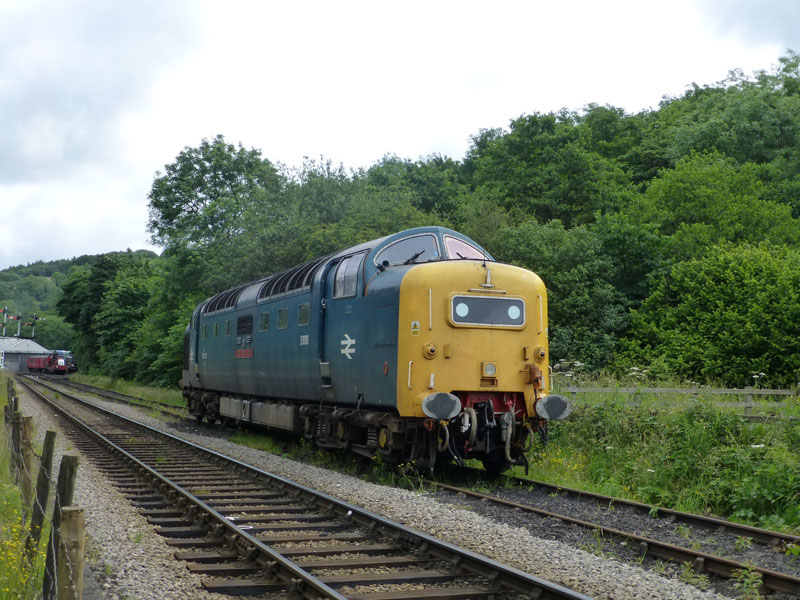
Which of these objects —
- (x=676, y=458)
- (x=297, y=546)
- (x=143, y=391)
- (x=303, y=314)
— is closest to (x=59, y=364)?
(x=143, y=391)

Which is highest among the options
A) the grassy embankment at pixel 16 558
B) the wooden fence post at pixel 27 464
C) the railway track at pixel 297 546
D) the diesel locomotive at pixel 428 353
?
the diesel locomotive at pixel 428 353

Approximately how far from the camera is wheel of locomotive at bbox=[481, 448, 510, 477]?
12.4m

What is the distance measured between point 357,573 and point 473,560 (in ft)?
3.37

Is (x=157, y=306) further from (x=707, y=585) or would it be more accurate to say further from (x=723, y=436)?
(x=707, y=585)

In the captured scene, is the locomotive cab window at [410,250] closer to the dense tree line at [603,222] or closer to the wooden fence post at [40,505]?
the wooden fence post at [40,505]

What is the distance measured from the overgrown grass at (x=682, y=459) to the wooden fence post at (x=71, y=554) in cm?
753

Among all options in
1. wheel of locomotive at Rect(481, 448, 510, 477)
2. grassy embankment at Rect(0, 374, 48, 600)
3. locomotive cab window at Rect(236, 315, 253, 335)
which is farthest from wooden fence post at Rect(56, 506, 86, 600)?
locomotive cab window at Rect(236, 315, 253, 335)

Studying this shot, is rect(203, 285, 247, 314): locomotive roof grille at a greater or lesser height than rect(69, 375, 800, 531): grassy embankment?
greater

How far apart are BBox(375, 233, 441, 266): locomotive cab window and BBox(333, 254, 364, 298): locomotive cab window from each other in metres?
0.49

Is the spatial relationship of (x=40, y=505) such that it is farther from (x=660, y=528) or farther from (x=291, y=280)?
(x=291, y=280)

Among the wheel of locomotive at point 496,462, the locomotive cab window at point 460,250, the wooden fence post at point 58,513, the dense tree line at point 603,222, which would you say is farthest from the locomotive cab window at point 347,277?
the dense tree line at point 603,222

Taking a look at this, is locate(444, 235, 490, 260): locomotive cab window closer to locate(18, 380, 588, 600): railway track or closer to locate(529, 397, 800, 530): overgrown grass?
locate(529, 397, 800, 530): overgrown grass

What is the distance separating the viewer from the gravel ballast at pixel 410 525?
21.4 ft

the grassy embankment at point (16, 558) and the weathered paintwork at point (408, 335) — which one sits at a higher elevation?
the weathered paintwork at point (408, 335)
